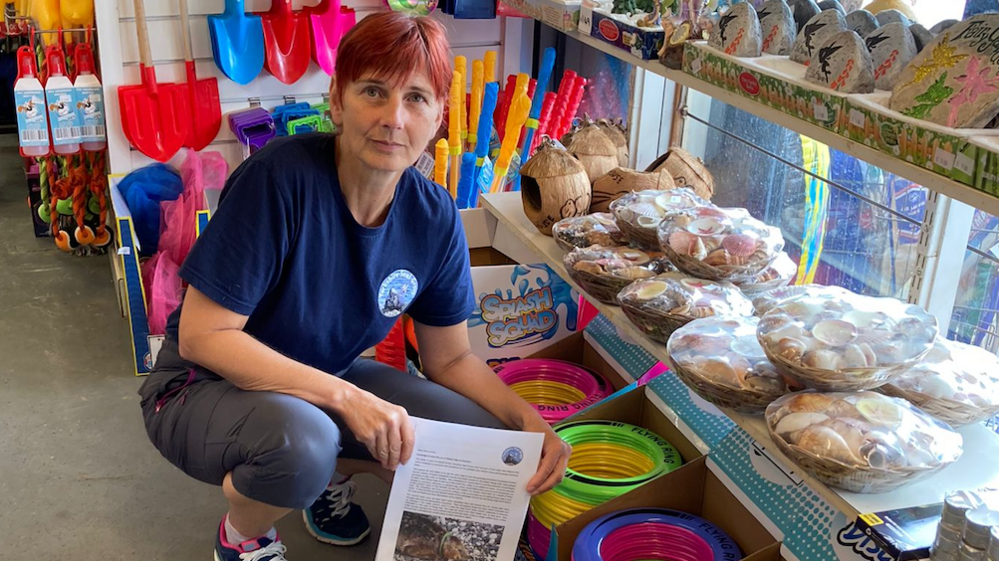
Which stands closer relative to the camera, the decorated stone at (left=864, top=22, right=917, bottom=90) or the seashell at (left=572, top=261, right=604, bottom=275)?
the decorated stone at (left=864, top=22, right=917, bottom=90)

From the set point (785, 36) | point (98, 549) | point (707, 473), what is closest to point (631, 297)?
point (707, 473)

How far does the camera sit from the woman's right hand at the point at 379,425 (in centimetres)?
154

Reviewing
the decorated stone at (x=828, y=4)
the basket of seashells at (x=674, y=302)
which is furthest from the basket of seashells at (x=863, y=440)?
the decorated stone at (x=828, y=4)

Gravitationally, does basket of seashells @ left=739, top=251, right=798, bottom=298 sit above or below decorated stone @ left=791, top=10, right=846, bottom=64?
below

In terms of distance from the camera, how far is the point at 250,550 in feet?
5.61

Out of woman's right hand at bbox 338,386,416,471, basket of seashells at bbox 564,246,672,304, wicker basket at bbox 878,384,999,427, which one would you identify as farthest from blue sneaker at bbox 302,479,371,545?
wicker basket at bbox 878,384,999,427

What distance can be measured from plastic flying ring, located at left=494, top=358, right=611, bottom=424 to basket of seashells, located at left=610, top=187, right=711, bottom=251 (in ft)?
1.39

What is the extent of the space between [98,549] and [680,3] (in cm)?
157

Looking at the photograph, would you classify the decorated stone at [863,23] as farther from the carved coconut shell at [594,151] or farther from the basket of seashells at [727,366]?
the carved coconut shell at [594,151]

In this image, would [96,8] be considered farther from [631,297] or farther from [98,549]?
[631,297]

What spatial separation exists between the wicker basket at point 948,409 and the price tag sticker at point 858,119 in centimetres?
40

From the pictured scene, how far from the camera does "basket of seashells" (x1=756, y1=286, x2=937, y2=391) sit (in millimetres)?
1332

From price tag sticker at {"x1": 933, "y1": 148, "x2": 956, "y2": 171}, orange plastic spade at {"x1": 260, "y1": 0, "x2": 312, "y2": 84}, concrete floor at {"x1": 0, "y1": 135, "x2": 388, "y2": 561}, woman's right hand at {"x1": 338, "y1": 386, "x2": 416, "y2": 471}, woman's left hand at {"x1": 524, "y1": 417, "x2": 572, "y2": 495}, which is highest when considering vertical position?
price tag sticker at {"x1": 933, "y1": 148, "x2": 956, "y2": 171}

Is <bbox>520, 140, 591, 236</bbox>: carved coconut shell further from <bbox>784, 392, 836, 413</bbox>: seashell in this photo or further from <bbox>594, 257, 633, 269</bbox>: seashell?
<bbox>784, 392, 836, 413</bbox>: seashell
